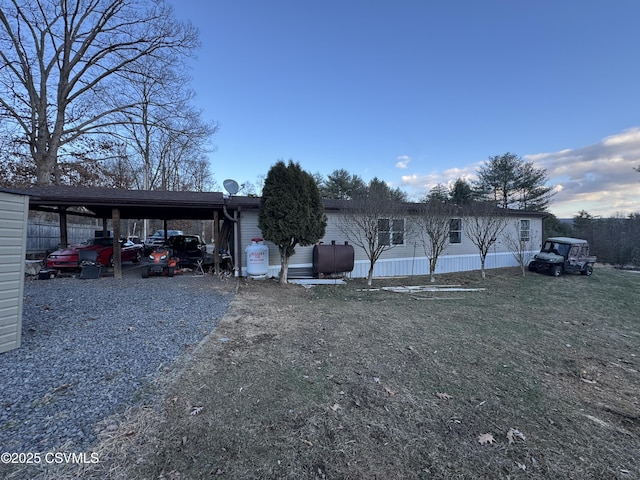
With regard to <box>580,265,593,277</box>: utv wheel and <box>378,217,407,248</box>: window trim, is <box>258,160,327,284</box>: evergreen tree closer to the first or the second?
<box>378,217,407,248</box>: window trim

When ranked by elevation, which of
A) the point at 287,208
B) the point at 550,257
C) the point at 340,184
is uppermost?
the point at 340,184

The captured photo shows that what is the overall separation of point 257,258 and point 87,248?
675cm

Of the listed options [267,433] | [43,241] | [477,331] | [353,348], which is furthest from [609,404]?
[43,241]

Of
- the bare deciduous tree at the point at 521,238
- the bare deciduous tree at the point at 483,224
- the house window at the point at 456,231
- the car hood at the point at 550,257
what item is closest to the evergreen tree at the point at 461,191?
the bare deciduous tree at the point at 521,238

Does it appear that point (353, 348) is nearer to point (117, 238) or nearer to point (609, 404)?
point (609, 404)

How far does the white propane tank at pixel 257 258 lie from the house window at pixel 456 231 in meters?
9.12

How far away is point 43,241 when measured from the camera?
1395 cm

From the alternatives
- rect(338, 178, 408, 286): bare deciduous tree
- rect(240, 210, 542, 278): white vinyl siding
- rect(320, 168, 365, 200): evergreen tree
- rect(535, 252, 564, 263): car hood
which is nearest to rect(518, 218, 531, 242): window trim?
rect(240, 210, 542, 278): white vinyl siding

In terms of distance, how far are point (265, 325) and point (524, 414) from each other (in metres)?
3.87

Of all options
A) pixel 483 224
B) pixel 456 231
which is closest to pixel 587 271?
pixel 483 224

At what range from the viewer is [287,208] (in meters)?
8.41

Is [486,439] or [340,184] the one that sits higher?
[340,184]

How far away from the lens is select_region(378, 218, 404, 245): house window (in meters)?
10.2

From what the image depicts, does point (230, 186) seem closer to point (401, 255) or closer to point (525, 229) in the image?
point (401, 255)
